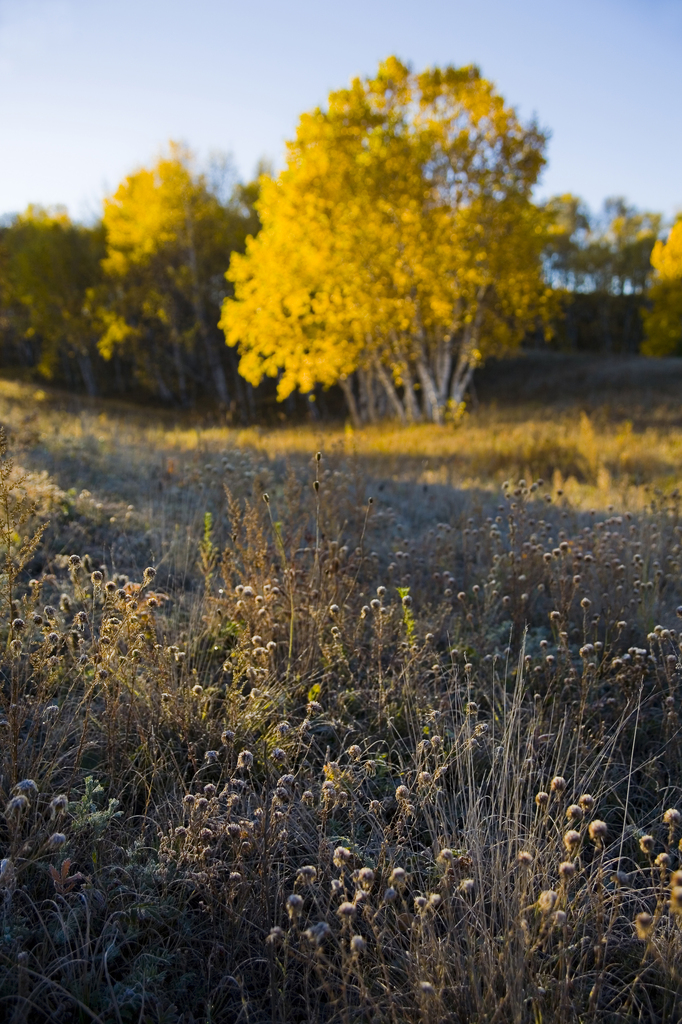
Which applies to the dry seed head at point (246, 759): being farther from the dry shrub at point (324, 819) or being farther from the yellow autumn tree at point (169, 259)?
the yellow autumn tree at point (169, 259)

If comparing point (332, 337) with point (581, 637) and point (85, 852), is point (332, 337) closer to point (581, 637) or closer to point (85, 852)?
point (581, 637)

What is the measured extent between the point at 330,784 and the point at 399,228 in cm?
1426

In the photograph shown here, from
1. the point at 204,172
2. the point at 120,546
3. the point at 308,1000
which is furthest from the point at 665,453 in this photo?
the point at 204,172

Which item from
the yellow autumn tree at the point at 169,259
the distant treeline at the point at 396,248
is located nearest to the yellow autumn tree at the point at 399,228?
the distant treeline at the point at 396,248

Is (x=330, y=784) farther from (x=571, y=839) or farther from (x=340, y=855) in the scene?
(x=571, y=839)

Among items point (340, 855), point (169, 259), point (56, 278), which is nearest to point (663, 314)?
point (169, 259)

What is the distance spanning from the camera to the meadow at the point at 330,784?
1.72 m

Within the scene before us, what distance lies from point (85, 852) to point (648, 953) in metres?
1.80

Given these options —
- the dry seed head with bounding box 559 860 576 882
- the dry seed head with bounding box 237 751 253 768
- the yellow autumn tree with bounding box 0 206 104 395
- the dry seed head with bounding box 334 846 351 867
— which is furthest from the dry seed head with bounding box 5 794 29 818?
the yellow autumn tree with bounding box 0 206 104 395

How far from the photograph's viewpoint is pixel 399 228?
14117mm

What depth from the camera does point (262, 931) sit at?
187 centimetres

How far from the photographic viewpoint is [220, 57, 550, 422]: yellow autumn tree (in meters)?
13.9

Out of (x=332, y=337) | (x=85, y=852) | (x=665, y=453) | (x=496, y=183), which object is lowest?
(x=85, y=852)

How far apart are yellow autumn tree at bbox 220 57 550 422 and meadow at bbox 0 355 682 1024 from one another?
35.4 ft
